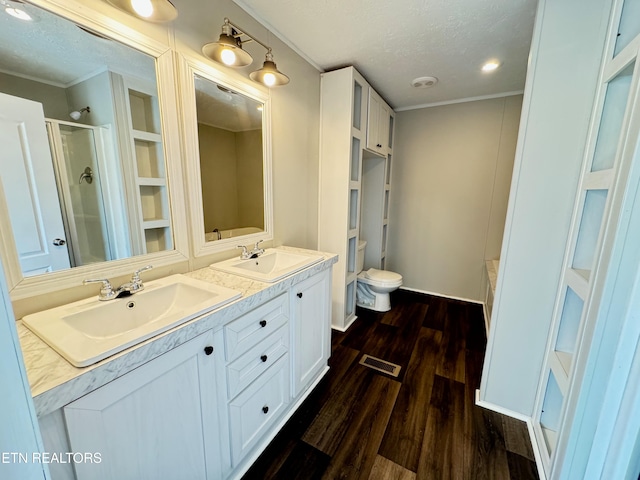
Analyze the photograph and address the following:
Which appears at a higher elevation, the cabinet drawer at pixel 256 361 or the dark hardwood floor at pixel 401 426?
the cabinet drawer at pixel 256 361

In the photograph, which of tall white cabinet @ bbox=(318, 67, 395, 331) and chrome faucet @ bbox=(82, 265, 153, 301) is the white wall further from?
chrome faucet @ bbox=(82, 265, 153, 301)

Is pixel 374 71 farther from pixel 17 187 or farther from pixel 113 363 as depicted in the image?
pixel 113 363

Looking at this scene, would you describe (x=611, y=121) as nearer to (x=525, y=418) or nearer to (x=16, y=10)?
(x=525, y=418)

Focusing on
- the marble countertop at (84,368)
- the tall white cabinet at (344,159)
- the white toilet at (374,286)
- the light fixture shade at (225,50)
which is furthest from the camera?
the white toilet at (374,286)

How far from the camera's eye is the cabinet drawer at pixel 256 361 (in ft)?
3.72

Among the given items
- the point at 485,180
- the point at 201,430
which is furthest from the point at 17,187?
the point at 485,180

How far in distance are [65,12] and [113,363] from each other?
125 centimetres

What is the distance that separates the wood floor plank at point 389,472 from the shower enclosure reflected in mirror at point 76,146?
1.55 metres

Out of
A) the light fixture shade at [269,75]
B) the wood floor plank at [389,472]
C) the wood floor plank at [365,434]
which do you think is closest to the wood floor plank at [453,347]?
the wood floor plank at [365,434]

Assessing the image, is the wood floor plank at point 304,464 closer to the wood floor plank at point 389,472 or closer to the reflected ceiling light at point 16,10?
the wood floor plank at point 389,472

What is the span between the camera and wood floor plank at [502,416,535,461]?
55.3 inches

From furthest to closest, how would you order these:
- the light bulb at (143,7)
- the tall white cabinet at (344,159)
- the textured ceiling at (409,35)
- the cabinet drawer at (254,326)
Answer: the tall white cabinet at (344,159), the textured ceiling at (409,35), the cabinet drawer at (254,326), the light bulb at (143,7)

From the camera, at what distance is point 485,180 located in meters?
2.94

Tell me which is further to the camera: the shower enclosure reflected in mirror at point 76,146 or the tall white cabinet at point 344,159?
the tall white cabinet at point 344,159
